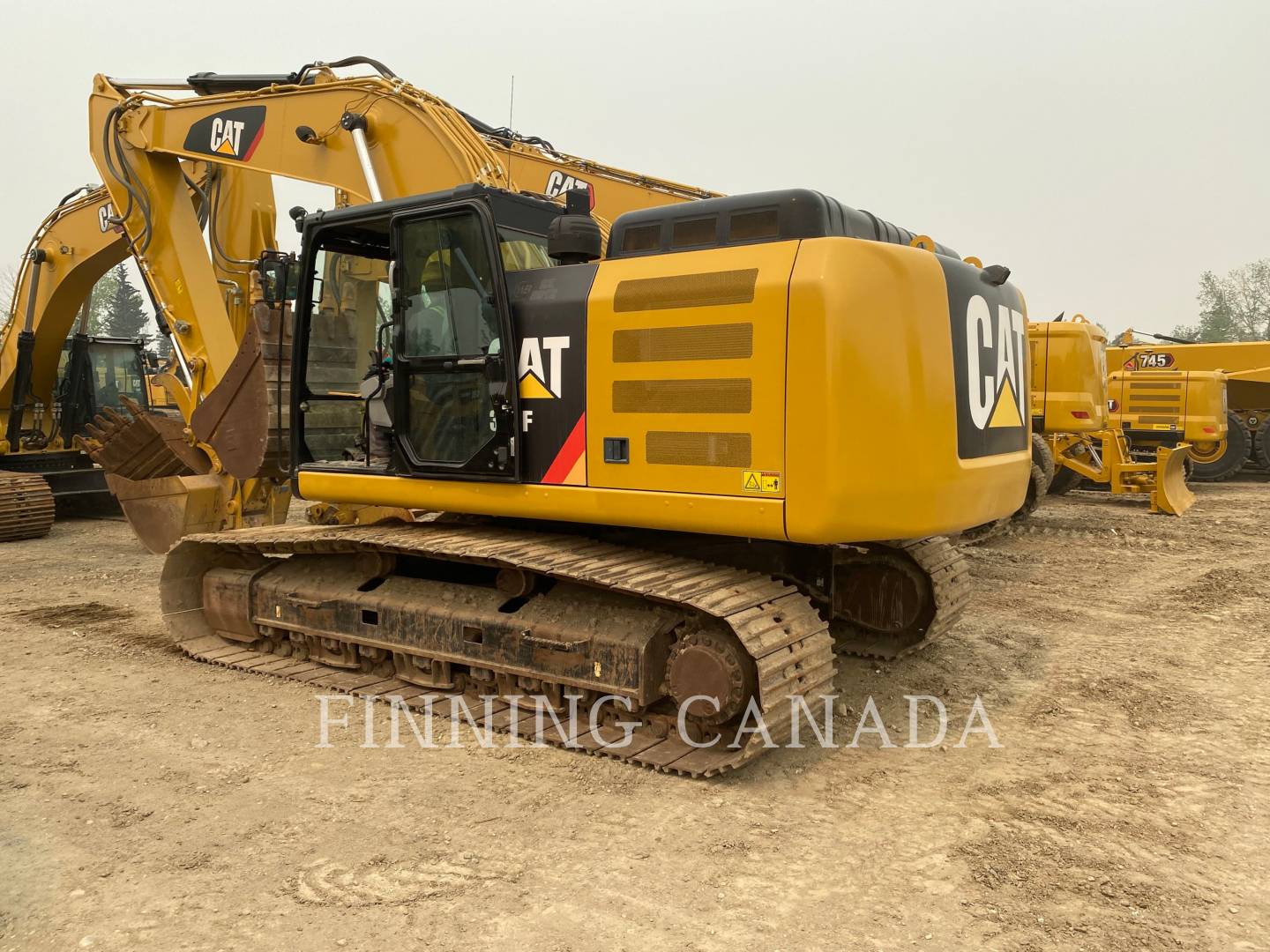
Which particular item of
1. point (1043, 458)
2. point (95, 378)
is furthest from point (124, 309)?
point (1043, 458)

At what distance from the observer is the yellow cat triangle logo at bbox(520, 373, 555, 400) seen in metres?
4.94

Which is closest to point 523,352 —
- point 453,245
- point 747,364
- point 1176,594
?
point 453,245

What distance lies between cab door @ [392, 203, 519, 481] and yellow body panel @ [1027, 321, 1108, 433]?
360 inches

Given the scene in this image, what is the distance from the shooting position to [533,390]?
4980 millimetres

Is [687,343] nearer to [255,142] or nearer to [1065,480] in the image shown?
[255,142]

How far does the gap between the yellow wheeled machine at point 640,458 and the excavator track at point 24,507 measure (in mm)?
6508

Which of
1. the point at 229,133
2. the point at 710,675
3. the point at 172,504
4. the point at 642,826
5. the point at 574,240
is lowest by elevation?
the point at 642,826

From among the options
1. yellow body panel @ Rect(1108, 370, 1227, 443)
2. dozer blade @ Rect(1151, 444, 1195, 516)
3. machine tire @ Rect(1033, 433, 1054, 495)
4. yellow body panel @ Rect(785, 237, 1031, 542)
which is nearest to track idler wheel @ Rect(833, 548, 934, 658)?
yellow body panel @ Rect(785, 237, 1031, 542)

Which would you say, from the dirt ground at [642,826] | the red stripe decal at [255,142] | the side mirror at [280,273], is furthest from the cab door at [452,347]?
the red stripe decal at [255,142]

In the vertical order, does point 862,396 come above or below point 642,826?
above

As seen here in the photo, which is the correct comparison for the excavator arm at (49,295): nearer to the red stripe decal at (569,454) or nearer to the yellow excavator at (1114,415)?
the red stripe decal at (569,454)

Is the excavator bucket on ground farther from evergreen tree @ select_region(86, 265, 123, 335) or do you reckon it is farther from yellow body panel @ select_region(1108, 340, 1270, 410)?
evergreen tree @ select_region(86, 265, 123, 335)

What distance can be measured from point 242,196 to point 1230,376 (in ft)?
62.2

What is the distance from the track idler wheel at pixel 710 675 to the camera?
4.32m
